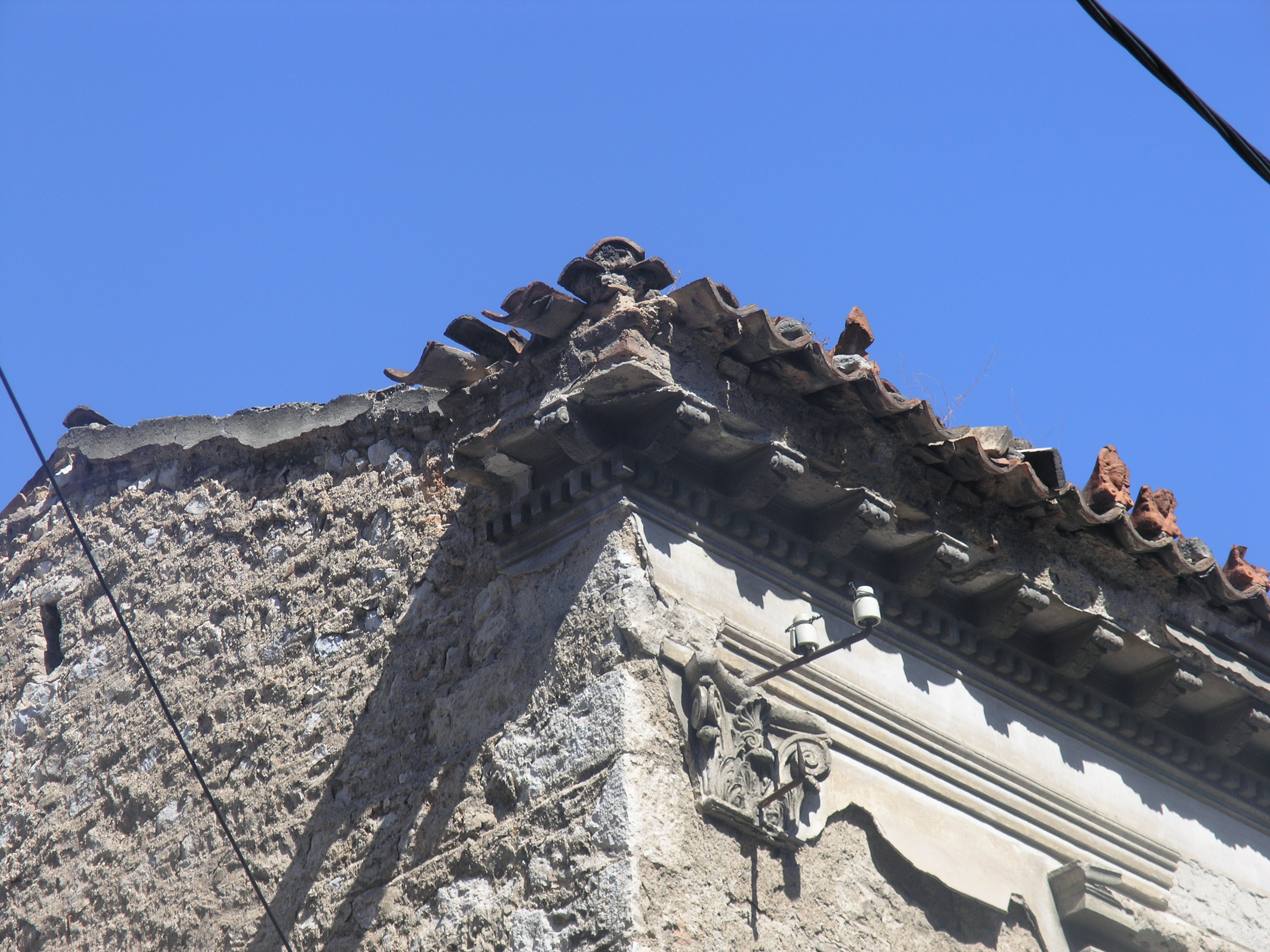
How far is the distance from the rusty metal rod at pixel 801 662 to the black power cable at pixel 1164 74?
1815mm

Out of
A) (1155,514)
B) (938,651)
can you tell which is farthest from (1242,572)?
(938,651)

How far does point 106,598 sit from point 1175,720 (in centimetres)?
485

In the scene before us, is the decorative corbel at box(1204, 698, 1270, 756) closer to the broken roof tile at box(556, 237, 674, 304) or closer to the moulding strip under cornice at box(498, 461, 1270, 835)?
the moulding strip under cornice at box(498, 461, 1270, 835)

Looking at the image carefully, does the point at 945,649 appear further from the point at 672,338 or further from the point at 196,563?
the point at 196,563

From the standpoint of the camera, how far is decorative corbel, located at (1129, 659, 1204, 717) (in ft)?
18.3

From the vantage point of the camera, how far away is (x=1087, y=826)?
535 centimetres

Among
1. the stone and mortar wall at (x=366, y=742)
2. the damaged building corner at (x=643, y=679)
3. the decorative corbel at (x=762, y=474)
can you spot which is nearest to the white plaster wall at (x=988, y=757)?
the damaged building corner at (x=643, y=679)

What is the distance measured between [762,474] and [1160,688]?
216 cm

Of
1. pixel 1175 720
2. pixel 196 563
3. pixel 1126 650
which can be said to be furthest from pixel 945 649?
pixel 196 563

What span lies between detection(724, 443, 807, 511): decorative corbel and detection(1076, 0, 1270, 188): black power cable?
1920mm

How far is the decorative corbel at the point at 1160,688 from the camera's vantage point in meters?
5.59

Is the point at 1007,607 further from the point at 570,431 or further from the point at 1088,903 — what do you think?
the point at 570,431

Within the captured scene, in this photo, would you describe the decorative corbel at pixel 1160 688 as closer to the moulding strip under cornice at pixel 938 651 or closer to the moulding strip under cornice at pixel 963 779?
the moulding strip under cornice at pixel 938 651

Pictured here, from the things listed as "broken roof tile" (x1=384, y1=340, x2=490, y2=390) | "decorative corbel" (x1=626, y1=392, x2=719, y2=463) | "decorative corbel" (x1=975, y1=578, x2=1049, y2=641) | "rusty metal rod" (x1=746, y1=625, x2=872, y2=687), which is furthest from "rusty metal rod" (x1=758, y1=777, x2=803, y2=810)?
"broken roof tile" (x1=384, y1=340, x2=490, y2=390)
